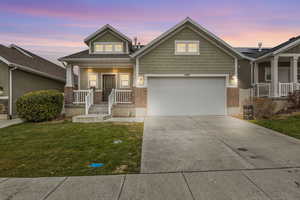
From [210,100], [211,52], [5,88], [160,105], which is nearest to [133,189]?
[160,105]

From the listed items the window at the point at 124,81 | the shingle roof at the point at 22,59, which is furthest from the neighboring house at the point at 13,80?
the window at the point at 124,81

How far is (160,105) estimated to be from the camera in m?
9.90

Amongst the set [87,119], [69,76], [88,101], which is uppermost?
[69,76]

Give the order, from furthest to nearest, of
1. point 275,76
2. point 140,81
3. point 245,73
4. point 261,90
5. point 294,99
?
point 245,73, point 261,90, point 275,76, point 140,81, point 294,99

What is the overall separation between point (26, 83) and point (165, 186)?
12931 mm

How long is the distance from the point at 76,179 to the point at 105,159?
2.89 feet

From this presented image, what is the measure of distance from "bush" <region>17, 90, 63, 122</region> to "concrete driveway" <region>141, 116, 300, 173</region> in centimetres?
650

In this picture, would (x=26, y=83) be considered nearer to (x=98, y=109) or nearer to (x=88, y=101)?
(x=88, y=101)

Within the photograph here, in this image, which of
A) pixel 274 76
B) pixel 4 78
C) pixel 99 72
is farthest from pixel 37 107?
pixel 274 76

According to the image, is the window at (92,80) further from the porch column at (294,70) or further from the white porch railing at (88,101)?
the porch column at (294,70)

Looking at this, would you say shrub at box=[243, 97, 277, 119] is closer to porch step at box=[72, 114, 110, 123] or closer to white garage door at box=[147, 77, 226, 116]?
white garage door at box=[147, 77, 226, 116]

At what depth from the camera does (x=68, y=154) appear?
380 centimetres

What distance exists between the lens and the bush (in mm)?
8184

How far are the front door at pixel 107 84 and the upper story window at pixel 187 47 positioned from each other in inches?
215
